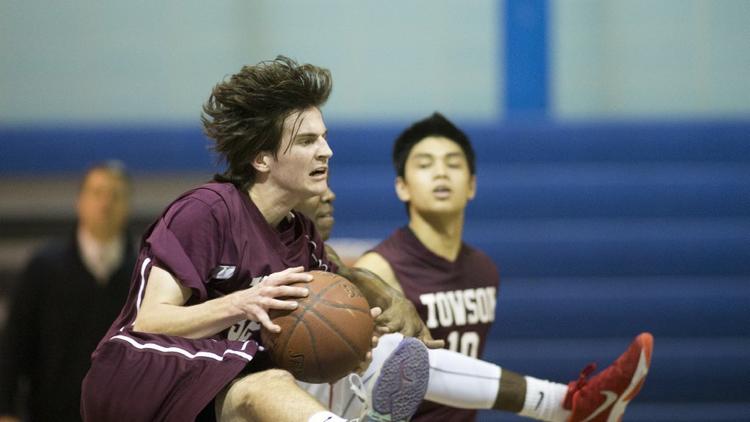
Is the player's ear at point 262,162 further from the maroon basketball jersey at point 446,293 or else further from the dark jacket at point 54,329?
the dark jacket at point 54,329

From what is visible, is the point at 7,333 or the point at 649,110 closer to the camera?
the point at 7,333

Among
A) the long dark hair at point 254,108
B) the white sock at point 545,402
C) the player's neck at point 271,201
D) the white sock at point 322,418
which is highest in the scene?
the long dark hair at point 254,108

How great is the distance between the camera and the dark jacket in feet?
14.3

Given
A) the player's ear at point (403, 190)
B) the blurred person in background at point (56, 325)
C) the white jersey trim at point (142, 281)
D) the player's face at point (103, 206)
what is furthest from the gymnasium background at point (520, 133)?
the white jersey trim at point (142, 281)

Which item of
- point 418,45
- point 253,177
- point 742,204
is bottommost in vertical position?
point 742,204

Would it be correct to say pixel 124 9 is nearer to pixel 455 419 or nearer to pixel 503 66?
pixel 503 66

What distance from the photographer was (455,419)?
4074 mm

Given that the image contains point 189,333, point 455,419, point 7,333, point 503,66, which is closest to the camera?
point 189,333

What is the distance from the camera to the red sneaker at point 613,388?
11.9 ft

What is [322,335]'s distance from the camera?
9.90 ft

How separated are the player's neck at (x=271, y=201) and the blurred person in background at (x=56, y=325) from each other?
4.32 ft

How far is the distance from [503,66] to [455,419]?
3069 millimetres

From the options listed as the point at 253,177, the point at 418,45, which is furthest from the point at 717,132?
the point at 253,177

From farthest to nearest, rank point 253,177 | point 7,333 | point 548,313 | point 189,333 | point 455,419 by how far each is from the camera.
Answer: point 548,313 → point 7,333 → point 455,419 → point 253,177 → point 189,333
